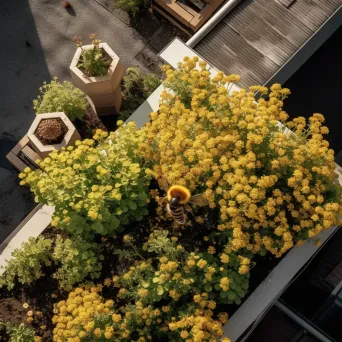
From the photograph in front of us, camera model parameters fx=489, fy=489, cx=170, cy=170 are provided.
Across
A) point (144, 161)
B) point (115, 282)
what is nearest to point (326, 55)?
point (144, 161)

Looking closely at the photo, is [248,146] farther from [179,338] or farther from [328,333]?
[328,333]

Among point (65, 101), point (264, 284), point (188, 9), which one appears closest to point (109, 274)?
point (264, 284)

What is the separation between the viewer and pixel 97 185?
828 centimetres

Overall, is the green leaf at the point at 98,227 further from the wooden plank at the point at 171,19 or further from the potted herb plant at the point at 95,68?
the wooden plank at the point at 171,19

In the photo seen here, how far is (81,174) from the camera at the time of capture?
8.52 m

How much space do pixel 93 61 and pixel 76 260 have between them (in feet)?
15.5

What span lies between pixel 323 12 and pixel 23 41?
8232mm

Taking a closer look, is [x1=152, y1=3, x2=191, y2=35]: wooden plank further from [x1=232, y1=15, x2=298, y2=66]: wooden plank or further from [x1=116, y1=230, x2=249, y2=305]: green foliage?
[x1=116, y1=230, x2=249, y2=305]: green foliage

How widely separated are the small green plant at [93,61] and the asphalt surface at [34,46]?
2.52m

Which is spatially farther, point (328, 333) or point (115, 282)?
point (328, 333)

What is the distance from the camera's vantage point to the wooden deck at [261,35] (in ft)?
32.8

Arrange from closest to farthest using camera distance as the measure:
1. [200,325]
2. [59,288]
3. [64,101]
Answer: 1. [200,325]
2. [59,288]
3. [64,101]

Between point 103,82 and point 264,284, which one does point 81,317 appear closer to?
point 264,284

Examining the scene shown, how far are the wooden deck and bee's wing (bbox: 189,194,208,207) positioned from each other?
298 cm
